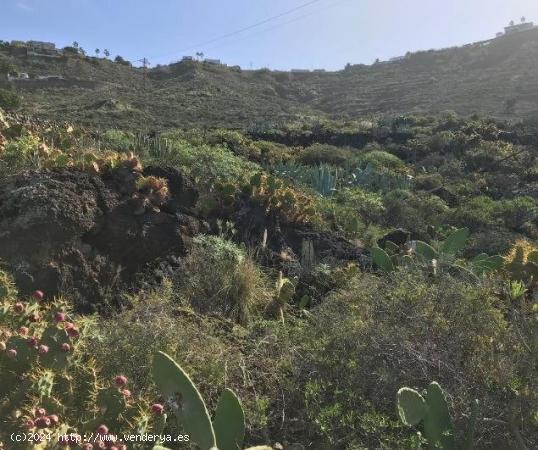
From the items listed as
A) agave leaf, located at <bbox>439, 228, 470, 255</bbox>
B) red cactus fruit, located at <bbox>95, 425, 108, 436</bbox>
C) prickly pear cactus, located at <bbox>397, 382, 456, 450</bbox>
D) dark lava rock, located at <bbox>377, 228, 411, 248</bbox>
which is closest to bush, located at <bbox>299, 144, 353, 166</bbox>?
dark lava rock, located at <bbox>377, 228, 411, 248</bbox>

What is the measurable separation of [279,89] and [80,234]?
63110mm

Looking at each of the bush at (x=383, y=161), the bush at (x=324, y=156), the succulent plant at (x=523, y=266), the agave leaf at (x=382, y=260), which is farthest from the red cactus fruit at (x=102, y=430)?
the bush at (x=324, y=156)

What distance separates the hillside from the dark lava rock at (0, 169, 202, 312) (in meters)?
26.4

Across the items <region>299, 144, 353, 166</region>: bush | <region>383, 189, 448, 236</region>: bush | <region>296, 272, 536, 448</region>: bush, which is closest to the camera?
<region>296, 272, 536, 448</region>: bush

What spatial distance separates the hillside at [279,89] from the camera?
39.4m

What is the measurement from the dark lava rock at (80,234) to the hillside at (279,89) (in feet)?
86.6

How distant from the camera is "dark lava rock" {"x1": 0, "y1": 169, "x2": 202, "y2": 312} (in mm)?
5195

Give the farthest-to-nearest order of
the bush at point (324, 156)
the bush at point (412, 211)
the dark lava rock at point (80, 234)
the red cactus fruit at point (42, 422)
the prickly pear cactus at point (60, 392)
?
the bush at point (324, 156)
the bush at point (412, 211)
the dark lava rock at point (80, 234)
the prickly pear cactus at point (60, 392)
the red cactus fruit at point (42, 422)

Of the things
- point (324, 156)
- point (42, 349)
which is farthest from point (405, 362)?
point (324, 156)

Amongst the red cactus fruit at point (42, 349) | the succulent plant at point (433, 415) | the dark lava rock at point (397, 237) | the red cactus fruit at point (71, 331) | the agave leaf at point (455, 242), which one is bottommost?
the succulent plant at point (433, 415)

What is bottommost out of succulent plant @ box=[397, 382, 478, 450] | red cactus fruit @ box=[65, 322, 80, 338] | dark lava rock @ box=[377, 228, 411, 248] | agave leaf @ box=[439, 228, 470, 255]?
succulent plant @ box=[397, 382, 478, 450]

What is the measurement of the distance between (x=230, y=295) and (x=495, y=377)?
284cm

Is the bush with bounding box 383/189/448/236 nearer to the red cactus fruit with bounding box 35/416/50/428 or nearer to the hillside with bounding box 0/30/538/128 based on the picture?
the red cactus fruit with bounding box 35/416/50/428

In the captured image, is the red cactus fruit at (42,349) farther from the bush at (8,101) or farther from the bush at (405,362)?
the bush at (8,101)
